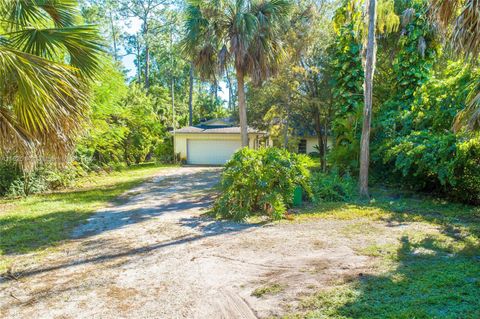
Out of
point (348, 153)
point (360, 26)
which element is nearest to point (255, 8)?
point (360, 26)

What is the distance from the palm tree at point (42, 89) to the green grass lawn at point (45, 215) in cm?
192

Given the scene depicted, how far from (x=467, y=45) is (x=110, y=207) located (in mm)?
8425

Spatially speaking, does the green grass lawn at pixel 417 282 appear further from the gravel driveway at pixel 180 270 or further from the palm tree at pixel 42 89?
the palm tree at pixel 42 89

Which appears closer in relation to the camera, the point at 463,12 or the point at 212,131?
the point at 463,12

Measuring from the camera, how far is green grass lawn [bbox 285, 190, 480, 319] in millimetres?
3230

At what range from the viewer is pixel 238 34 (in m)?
11.1

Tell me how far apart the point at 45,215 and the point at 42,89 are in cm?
492

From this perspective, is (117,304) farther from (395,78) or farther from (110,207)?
(395,78)

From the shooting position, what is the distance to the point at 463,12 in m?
4.30

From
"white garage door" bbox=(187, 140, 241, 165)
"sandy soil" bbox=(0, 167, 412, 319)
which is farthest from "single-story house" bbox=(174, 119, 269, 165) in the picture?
"sandy soil" bbox=(0, 167, 412, 319)

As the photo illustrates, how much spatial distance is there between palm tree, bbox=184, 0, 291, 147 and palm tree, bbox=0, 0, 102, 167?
6.49m

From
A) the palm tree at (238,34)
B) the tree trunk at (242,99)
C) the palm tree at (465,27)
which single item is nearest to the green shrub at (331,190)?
the tree trunk at (242,99)

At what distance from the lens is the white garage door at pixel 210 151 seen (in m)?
22.3

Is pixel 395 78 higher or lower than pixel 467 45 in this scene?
higher
